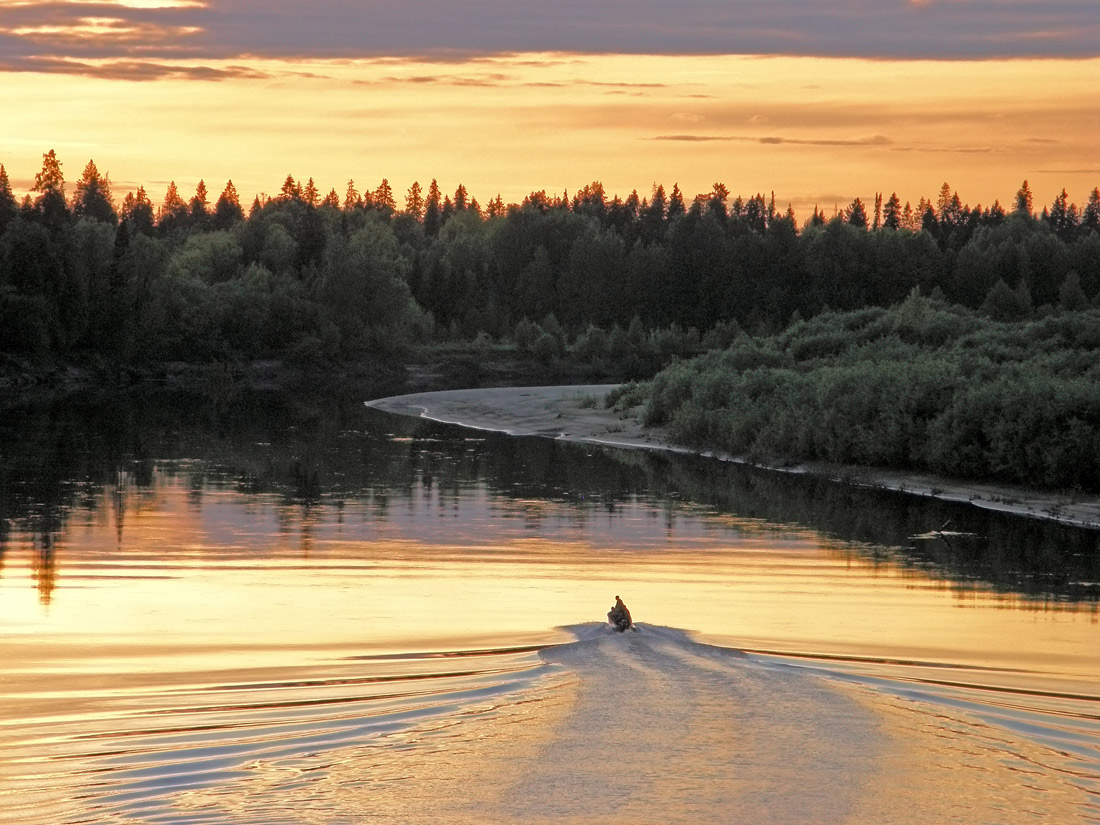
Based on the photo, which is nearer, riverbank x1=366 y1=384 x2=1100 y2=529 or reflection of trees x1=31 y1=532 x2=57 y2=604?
reflection of trees x1=31 y1=532 x2=57 y2=604

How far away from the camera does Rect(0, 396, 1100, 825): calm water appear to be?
10641 millimetres

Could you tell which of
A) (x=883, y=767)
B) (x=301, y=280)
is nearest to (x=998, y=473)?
(x=883, y=767)

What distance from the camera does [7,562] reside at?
2219cm

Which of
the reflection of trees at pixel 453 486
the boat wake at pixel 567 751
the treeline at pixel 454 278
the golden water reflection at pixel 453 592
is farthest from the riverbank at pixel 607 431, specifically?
the treeline at pixel 454 278

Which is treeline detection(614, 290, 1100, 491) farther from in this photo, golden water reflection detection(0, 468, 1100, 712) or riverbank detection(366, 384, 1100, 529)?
golden water reflection detection(0, 468, 1100, 712)

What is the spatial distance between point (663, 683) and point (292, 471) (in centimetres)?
2730

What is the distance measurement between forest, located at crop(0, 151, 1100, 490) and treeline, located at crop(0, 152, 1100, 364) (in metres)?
0.27

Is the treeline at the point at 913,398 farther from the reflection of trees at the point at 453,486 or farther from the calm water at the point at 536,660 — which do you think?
the calm water at the point at 536,660

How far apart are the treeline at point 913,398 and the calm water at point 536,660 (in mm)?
2846

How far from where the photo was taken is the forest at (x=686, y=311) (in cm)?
3847

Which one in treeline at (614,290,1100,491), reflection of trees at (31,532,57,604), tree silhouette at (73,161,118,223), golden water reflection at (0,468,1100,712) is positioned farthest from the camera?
tree silhouette at (73,161,118,223)

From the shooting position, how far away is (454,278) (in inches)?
6398

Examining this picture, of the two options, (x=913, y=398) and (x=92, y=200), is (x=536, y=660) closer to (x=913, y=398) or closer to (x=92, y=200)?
(x=913, y=398)

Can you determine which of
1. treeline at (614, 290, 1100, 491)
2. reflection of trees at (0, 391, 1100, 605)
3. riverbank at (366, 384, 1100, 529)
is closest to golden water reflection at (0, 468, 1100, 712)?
reflection of trees at (0, 391, 1100, 605)
